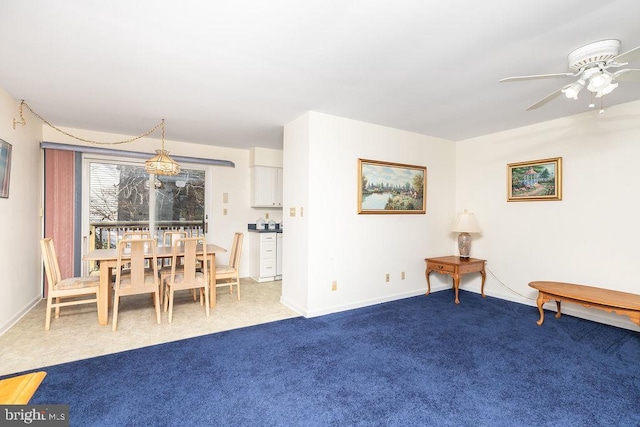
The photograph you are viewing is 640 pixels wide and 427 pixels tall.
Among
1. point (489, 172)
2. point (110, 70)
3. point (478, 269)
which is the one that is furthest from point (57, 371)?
point (489, 172)

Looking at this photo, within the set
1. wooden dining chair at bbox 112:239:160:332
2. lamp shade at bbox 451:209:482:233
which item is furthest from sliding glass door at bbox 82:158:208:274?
lamp shade at bbox 451:209:482:233

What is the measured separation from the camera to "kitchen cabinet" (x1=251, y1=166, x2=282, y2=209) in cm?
568

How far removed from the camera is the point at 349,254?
3.98 m

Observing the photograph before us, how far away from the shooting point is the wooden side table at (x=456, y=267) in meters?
4.25

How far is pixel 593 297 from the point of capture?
3.08 metres

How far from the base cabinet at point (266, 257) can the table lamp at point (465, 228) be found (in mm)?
2999

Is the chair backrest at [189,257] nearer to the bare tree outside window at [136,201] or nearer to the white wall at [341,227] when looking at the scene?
the white wall at [341,227]

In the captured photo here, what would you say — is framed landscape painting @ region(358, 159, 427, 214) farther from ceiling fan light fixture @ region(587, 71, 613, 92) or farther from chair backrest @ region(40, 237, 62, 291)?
chair backrest @ region(40, 237, 62, 291)

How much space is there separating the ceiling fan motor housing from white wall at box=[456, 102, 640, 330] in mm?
1782

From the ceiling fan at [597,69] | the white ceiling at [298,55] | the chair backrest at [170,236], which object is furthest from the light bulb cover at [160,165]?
the ceiling fan at [597,69]

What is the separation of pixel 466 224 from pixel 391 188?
4.27ft

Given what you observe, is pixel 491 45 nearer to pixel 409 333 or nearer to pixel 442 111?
pixel 442 111

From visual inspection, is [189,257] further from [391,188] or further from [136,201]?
[391,188]

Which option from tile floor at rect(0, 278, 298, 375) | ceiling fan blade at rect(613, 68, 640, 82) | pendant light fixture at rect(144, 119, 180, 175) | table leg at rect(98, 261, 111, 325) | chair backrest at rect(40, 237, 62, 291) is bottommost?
tile floor at rect(0, 278, 298, 375)
